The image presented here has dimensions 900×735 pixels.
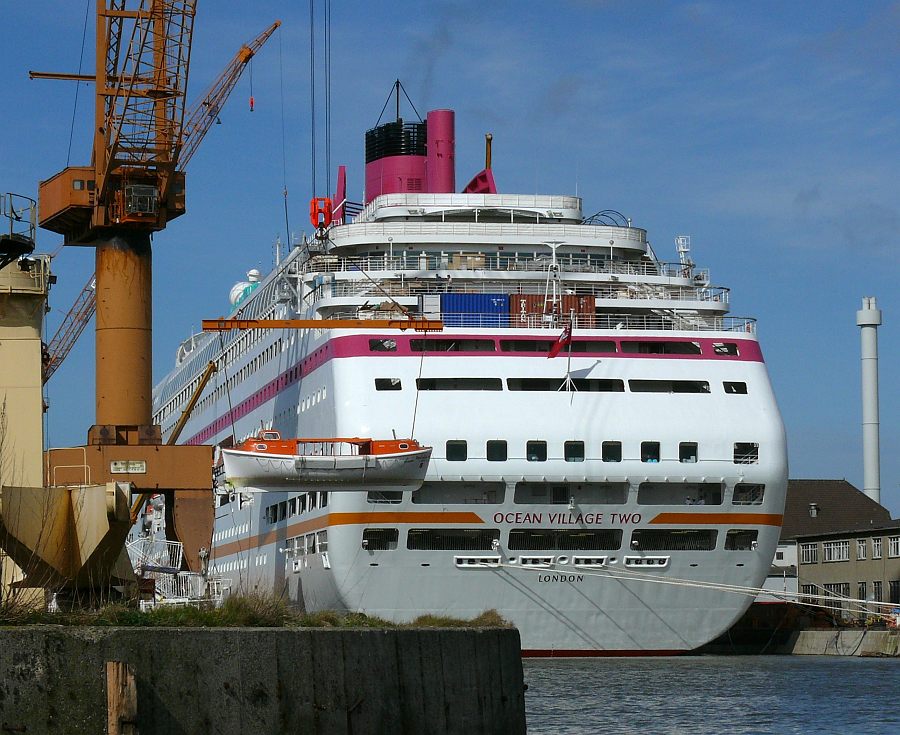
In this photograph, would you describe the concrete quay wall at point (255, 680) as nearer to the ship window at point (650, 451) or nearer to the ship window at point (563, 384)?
the ship window at point (650, 451)

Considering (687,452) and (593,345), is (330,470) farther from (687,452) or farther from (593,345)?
(687,452)

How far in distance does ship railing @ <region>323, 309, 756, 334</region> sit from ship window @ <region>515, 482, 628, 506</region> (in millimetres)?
4482

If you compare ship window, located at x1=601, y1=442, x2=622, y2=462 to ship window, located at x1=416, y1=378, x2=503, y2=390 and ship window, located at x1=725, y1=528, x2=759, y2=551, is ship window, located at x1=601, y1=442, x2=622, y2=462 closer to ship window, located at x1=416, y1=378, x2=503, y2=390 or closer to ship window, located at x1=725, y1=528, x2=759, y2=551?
ship window, located at x1=416, y1=378, x2=503, y2=390

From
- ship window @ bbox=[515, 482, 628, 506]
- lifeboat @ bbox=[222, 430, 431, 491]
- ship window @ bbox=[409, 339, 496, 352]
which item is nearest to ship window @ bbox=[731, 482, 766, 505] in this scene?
ship window @ bbox=[515, 482, 628, 506]

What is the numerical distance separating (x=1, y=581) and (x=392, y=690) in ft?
12.9

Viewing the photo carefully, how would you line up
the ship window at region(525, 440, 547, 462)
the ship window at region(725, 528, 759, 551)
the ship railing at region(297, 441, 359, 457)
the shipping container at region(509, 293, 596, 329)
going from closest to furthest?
the ship railing at region(297, 441, 359, 457), the ship window at region(525, 440, 547, 462), the ship window at region(725, 528, 759, 551), the shipping container at region(509, 293, 596, 329)

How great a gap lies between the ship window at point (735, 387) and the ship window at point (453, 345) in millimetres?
6124

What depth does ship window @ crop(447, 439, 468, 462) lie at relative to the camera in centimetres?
4125

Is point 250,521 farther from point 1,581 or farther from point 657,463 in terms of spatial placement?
point 1,581

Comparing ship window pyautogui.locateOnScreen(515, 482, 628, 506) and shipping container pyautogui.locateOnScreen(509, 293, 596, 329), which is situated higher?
shipping container pyautogui.locateOnScreen(509, 293, 596, 329)

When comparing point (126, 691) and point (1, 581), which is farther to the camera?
point (1, 581)

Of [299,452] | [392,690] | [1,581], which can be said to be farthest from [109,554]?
[299,452]

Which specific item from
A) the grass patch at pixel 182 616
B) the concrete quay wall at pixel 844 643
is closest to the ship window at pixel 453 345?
the concrete quay wall at pixel 844 643

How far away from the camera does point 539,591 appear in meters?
41.7
